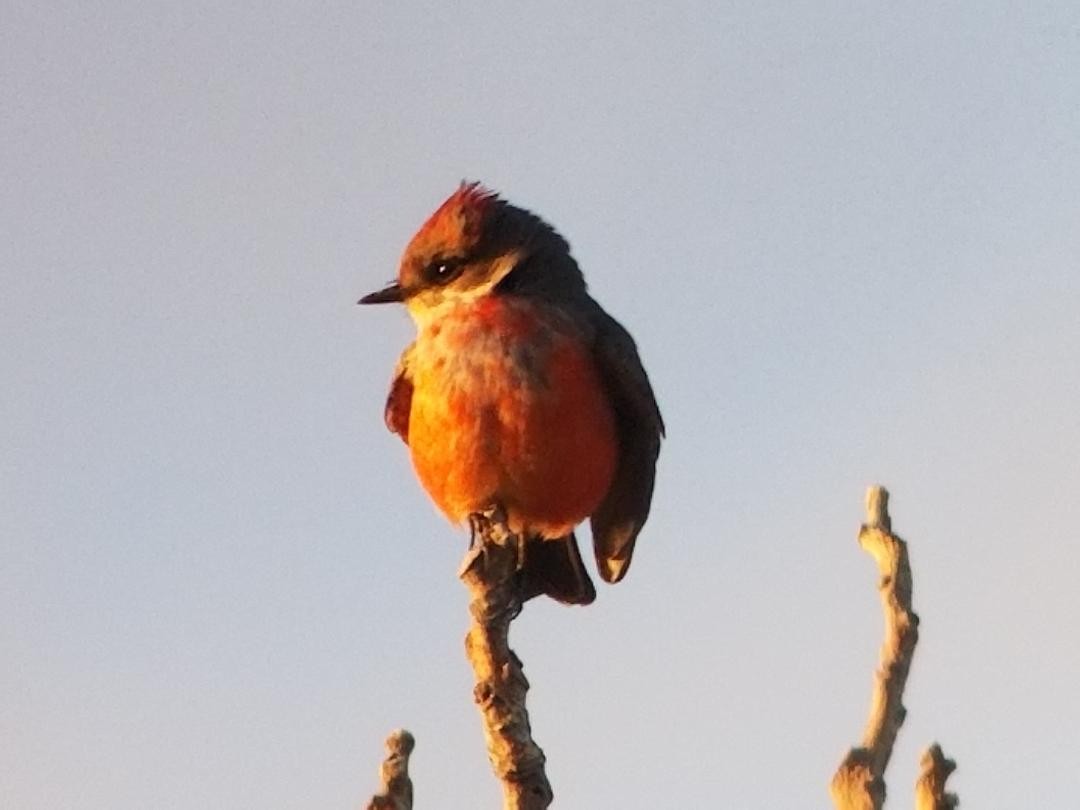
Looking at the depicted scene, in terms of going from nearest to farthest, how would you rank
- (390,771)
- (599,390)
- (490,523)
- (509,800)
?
(390,771), (509,800), (490,523), (599,390)

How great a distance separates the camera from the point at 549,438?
6.96 metres

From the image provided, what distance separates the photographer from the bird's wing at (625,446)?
7.65 meters

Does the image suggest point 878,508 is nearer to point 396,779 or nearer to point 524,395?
point 396,779

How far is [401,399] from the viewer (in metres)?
7.76

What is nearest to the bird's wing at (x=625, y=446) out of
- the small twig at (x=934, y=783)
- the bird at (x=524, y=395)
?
the bird at (x=524, y=395)

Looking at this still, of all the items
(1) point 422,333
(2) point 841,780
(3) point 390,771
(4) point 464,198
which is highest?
(4) point 464,198

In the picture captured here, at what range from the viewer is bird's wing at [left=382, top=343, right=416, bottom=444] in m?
7.64

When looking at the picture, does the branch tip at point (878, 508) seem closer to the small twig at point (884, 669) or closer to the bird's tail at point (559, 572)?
the small twig at point (884, 669)

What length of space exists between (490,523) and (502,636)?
1.67 metres

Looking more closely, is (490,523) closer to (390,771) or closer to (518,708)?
(518,708)

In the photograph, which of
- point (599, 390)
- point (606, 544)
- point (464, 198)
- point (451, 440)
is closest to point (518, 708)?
point (451, 440)

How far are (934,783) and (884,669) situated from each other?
0.37 metres

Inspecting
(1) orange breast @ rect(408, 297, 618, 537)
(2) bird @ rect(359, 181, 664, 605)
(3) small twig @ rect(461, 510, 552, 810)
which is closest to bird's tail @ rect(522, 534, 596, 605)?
(2) bird @ rect(359, 181, 664, 605)

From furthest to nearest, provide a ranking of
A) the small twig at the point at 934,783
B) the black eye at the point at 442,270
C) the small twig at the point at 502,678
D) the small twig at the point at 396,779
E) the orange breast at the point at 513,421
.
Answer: the black eye at the point at 442,270 → the orange breast at the point at 513,421 → the small twig at the point at 502,678 → the small twig at the point at 396,779 → the small twig at the point at 934,783
